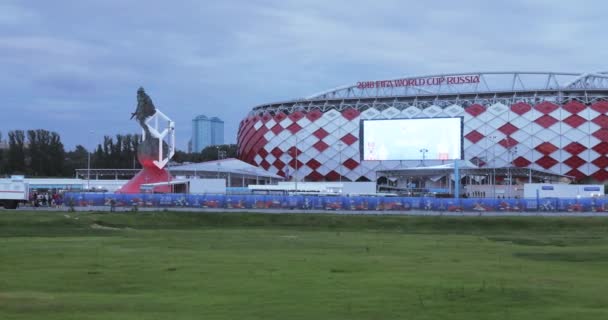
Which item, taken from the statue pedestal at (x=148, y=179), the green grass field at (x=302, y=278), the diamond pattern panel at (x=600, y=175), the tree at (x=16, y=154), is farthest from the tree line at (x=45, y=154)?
the green grass field at (x=302, y=278)

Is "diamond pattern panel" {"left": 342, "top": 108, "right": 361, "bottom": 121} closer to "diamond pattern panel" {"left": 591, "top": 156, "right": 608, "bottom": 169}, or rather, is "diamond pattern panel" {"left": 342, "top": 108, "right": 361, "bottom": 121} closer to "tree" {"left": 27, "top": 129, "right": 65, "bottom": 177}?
"diamond pattern panel" {"left": 591, "top": 156, "right": 608, "bottom": 169}

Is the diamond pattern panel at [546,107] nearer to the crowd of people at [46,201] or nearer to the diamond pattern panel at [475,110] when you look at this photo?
the diamond pattern panel at [475,110]

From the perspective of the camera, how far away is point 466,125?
132 metres

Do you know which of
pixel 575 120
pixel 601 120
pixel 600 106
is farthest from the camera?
pixel 575 120

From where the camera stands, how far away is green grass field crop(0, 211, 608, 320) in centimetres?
1392

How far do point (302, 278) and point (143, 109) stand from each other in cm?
6674

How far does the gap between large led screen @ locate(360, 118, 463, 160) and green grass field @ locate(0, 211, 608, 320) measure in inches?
3829

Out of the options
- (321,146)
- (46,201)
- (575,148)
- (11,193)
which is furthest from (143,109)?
(575,148)

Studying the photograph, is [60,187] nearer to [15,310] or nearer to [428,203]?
[428,203]

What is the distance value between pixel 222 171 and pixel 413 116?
3612 cm

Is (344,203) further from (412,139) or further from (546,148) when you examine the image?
(412,139)

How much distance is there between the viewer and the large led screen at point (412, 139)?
13200 cm

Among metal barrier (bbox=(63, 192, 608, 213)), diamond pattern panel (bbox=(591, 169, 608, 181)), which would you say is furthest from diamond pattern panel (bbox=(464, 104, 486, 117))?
metal barrier (bbox=(63, 192, 608, 213))

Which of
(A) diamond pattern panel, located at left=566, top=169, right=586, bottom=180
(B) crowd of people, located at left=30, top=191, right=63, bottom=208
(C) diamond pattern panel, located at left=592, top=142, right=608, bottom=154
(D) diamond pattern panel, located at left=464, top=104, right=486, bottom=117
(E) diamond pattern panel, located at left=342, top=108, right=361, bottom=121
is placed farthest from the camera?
(E) diamond pattern panel, located at left=342, top=108, right=361, bottom=121
